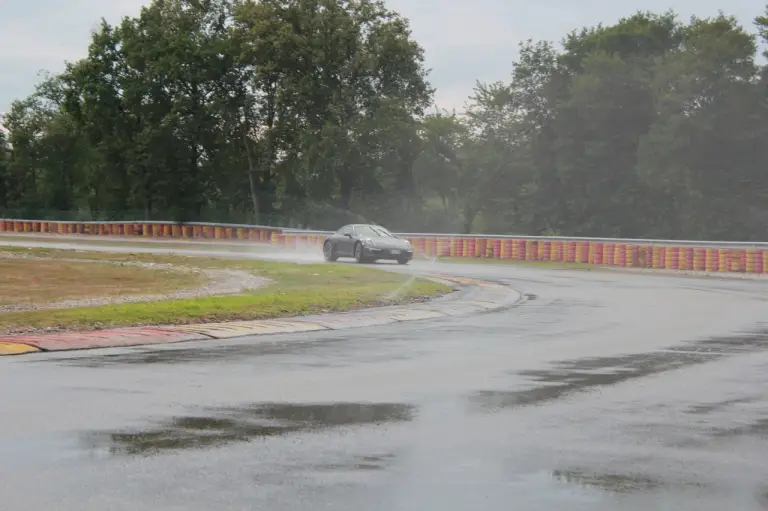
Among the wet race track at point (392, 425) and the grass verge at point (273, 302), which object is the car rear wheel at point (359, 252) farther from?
the wet race track at point (392, 425)

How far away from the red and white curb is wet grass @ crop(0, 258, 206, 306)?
5.56m

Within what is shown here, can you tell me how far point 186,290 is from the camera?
22.9 meters

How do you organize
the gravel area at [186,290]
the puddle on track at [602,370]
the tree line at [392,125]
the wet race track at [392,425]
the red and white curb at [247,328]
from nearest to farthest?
the wet race track at [392,425] → the puddle on track at [602,370] → the red and white curb at [247,328] → the gravel area at [186,290] → the tree line at [392,125]

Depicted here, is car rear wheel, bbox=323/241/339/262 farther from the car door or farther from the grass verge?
the grass verge

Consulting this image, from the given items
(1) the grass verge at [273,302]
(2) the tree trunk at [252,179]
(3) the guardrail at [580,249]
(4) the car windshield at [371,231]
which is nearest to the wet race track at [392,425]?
(1) the grass verge at [273,302]

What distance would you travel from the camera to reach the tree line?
2530 inches

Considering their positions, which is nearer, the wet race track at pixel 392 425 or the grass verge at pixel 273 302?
the wet race track at pixel 392 425

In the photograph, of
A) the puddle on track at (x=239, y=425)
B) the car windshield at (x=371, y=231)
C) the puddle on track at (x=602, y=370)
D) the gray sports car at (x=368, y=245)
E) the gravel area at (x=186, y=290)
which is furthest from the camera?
the car windshield at (x=371, y=231)

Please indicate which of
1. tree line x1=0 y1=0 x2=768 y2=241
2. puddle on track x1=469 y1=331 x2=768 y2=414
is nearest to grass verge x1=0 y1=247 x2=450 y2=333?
puddle on track x1=469 y1=331 x2=768 y2=414

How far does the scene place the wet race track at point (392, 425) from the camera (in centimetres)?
550

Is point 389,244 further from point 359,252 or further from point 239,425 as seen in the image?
point 239,425

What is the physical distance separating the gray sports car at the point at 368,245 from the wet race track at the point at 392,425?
21.7 meters

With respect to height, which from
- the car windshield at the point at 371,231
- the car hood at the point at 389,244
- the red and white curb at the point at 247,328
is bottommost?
the red and white curb at the point at 247,328

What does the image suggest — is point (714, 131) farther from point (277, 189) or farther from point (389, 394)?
point (389, 394)
